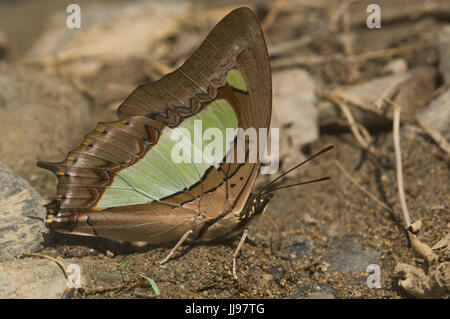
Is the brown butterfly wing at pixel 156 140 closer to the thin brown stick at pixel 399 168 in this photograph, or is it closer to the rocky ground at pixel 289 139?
the rocky ground at pixel 289 139

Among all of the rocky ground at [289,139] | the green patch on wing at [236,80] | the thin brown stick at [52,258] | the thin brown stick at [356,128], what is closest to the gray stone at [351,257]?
the rocky ground at [289,139]

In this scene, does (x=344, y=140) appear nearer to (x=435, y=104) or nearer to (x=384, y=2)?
(x=435, y=104)

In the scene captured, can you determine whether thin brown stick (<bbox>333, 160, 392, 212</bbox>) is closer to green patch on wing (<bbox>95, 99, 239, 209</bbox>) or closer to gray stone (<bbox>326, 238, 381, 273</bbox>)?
gray stone (<bbox>326, 238, 381, 273</bbox>)

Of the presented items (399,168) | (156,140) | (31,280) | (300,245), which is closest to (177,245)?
(156,140)

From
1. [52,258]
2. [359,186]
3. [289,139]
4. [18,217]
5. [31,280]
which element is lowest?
[31,280]

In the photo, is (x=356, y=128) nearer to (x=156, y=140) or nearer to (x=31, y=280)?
(x=156, y=140)
